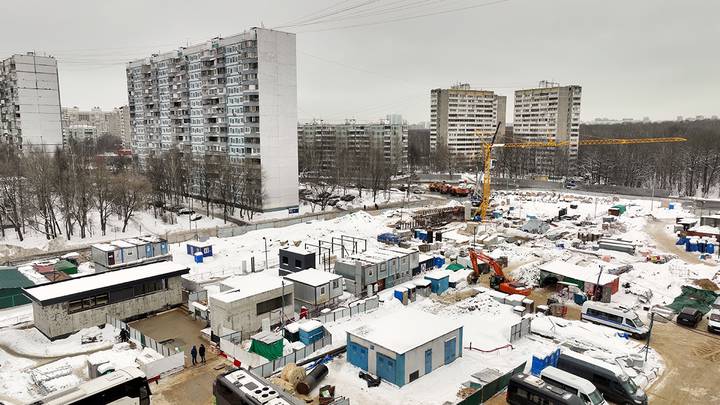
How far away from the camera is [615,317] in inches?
807

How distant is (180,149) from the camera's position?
62.1 m

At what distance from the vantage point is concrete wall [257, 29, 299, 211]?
4888 centimetres

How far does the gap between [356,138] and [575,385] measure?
93.3 metres

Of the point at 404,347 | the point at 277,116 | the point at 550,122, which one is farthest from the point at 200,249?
the point at 550,122

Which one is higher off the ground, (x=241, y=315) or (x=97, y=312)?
(x=241, y=315)

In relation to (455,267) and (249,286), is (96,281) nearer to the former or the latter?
(249,286)

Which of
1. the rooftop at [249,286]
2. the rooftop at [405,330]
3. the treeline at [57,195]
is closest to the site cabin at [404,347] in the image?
the rooftop at [405,330]

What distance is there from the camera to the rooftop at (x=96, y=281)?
64.8ft

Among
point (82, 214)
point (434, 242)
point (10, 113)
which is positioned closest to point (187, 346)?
point (434, 242)

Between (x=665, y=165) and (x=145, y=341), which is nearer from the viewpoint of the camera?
(x=145, y=341)

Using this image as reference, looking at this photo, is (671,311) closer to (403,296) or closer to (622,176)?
(403,296)

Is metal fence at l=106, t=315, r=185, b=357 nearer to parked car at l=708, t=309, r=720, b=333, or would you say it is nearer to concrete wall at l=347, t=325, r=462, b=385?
concrete wall at l=347, t=325, r=462, b=385

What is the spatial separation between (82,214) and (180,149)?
23.3 m

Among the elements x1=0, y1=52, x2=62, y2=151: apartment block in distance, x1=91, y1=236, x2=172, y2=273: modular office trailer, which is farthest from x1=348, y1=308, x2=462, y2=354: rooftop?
x1=0, y1=52, x2=62, y2=151: apartment block in distance
